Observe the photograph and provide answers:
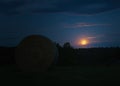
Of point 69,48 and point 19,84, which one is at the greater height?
point 69,48

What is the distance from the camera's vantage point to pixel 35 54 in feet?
48.8

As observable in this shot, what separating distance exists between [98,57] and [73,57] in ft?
9.36

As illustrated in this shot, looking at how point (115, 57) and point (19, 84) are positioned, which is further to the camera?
point (115, 57)

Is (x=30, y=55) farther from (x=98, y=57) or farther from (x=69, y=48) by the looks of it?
(x=98, y=57)

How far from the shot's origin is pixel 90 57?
22969 mm

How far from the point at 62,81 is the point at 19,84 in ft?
4.56

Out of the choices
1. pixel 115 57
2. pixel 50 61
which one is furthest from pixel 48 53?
pixel 115 57

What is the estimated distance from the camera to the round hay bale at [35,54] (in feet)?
48.1

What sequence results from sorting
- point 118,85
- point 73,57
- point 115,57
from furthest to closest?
point 115,57 → point 73,57 → point 118,85

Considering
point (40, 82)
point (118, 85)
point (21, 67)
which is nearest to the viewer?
point (118, 85)

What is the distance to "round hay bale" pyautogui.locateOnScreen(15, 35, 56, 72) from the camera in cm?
1467

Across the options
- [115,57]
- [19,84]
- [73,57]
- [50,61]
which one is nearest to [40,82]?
[19,84]

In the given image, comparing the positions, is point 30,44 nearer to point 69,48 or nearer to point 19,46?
point 19,46

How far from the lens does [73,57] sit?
20.8 metres
